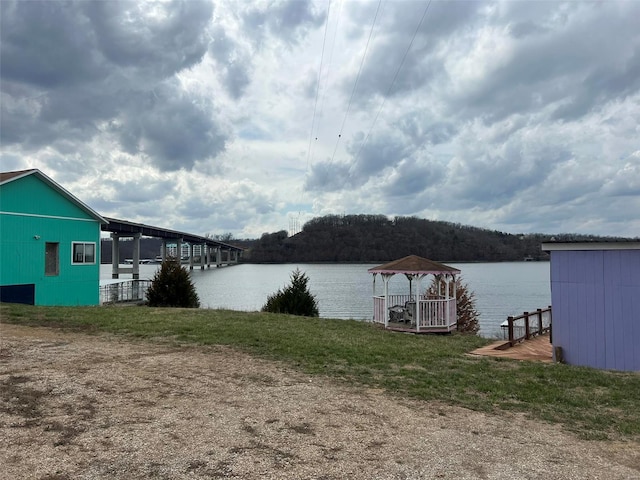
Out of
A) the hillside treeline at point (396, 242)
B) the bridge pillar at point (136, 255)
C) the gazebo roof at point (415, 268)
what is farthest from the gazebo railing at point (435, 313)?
the hillside treeline at point (396, 242)

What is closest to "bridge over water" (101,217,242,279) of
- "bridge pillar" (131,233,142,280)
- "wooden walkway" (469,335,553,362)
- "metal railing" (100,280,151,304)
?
"bridge pillar" (131,233,142,280)

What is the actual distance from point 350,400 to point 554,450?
2.36m

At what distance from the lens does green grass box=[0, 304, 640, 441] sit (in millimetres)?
6234

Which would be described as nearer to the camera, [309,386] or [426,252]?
[309,386]

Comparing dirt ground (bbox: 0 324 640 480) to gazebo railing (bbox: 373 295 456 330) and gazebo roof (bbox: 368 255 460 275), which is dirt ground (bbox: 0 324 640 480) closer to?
gazebo railing (bbox: 373 295 456 330)

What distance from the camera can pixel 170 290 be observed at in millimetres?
20469

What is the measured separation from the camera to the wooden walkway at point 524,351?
1051 cm

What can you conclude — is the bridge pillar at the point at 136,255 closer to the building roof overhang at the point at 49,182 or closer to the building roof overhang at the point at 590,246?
the building roof overhang at the point at 49,182

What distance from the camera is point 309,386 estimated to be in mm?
6746

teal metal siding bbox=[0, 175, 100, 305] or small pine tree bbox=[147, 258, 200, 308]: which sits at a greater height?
teal metal siding bbox=[0, 175, 100, 305]

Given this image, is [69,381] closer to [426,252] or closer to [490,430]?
[490,430]

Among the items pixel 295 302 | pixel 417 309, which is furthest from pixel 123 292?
pixel 417 309

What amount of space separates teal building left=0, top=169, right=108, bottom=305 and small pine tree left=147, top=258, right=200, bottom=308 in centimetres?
379

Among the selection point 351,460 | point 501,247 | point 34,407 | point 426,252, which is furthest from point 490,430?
point 501,247
